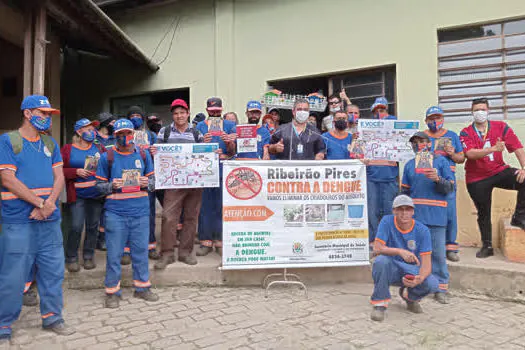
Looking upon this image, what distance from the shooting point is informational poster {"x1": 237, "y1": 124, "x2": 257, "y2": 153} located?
5082 mm

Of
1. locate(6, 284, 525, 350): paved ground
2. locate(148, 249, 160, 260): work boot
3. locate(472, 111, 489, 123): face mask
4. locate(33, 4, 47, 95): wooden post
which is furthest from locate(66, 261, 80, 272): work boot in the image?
locate(472, 111, 489, 123): face mask

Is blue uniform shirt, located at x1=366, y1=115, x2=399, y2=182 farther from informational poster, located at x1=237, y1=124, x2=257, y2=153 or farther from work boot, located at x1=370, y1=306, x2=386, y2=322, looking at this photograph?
work boot, located at x1=370, y1=306, x2=386, y2=322

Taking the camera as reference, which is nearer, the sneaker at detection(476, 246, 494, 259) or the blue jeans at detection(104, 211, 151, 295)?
the blue jeans at detection(104, 211, 151, 295)

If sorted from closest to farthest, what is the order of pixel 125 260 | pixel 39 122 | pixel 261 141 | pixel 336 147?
1. pixel 39 122
2. pixel 125 260
3. pixel 336 147
4. pixel 261 141

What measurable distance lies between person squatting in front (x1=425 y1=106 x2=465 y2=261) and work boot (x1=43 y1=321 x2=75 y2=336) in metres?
4.54

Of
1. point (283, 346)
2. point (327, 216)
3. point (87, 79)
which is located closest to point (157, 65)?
point (87, 79)

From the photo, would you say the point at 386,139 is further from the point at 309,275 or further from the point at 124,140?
the point at 124,140

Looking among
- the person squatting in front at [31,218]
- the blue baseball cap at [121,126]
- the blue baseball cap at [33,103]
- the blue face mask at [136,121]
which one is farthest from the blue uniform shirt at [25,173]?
the blue face mask at [136,121]

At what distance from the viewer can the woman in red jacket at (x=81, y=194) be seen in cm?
506

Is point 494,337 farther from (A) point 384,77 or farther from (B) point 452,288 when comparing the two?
(A) point 384,77

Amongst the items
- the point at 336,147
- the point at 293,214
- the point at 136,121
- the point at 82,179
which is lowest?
the point at 293,214

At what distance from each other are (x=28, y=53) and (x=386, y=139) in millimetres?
5178

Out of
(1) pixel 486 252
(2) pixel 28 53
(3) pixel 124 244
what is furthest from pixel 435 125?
(2) pixel 28 53

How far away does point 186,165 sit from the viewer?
5.04 m
